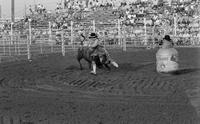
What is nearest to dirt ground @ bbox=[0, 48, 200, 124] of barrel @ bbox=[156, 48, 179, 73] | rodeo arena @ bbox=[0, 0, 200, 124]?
rodeo arena @ bbox=[0, 0, 200, 124]

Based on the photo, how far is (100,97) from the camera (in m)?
9.28

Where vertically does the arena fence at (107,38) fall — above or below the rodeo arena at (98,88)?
above

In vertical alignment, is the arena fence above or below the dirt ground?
above

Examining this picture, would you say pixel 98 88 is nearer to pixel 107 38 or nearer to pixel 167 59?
pixel 167 59

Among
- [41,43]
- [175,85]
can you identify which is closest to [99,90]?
[175,85]

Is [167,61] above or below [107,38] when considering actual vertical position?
below

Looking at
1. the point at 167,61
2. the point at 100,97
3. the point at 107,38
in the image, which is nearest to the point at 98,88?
the point at 100,97

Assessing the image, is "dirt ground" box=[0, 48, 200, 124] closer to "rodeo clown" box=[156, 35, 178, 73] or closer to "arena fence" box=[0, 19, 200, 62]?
"rodeo clown" box=[156, 35, 178, 73]

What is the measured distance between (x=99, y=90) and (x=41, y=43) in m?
15.7

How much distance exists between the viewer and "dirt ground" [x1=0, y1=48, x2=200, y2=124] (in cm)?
686

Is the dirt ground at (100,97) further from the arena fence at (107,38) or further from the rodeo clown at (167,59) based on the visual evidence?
the arena fence at (107,38)

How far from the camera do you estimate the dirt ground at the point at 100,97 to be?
6863 millimetres

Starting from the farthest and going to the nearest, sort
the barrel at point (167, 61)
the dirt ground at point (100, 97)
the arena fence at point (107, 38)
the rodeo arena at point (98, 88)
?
1. the arena fence at point (107, 38)
2. the barrel at point (167, 61)
3. the rodeo arena at point (98, 88)
4. the dirt ground at point (100, 97)

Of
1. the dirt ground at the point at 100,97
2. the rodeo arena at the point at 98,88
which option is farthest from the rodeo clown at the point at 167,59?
the dirt ground at the point at 100,97
